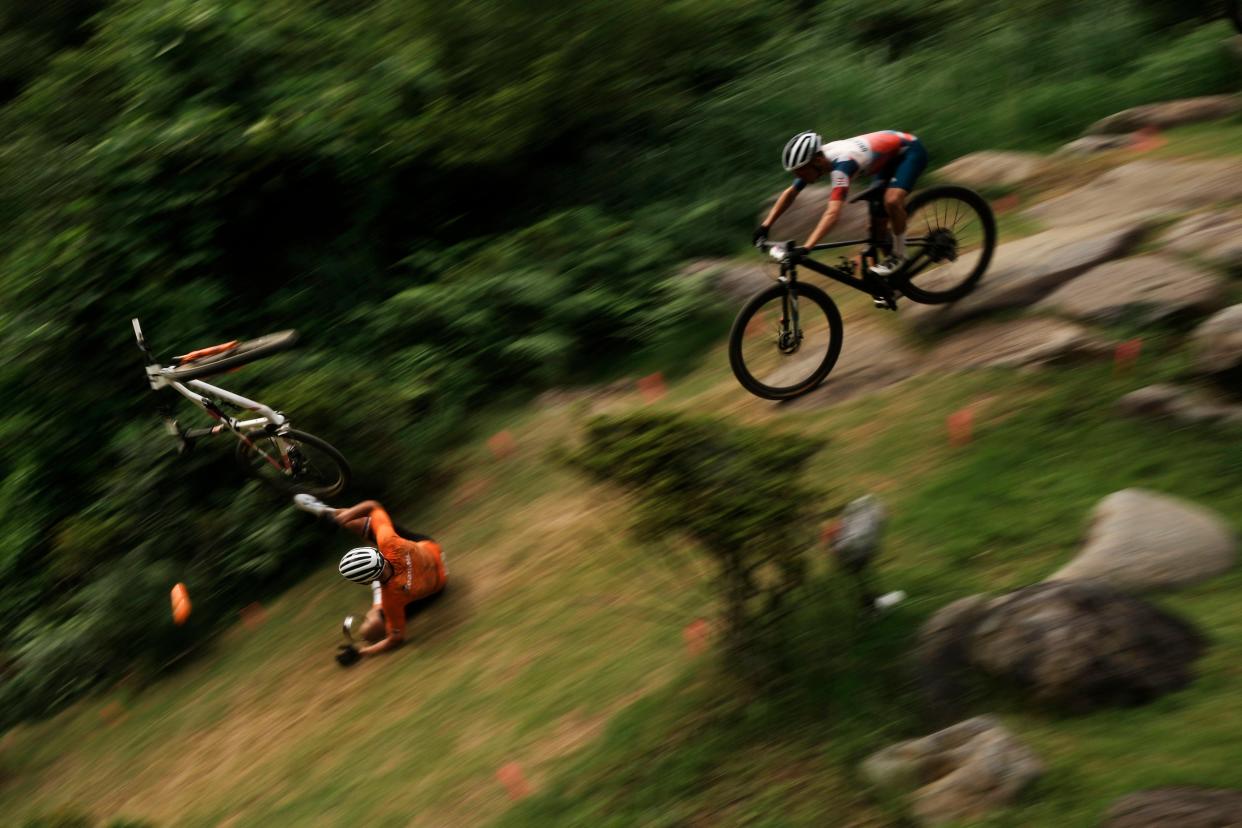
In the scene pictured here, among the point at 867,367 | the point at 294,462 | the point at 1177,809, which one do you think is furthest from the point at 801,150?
the point at 1177,809

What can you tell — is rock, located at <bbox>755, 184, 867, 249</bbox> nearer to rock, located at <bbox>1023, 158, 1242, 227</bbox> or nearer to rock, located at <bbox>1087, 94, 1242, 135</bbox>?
rock, located at <bbox>1023, 158, 1242, 227</bbox>

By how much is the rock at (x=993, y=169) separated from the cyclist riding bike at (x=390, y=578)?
6.40m

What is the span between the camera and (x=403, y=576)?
8.55 metres

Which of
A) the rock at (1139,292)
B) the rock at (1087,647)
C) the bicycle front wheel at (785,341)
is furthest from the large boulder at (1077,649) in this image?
the bicycle front wheel at (785,341)

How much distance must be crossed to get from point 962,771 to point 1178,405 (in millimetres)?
3142

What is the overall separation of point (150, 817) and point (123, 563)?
2824 mm

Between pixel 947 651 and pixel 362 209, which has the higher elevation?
pixel 362 209

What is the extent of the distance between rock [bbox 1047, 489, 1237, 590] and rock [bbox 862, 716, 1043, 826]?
1.16 m

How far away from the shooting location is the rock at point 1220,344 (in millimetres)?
6730

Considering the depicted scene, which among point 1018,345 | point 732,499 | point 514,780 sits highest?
point 732,499

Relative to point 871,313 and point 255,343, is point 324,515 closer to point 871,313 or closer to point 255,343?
point 255,343

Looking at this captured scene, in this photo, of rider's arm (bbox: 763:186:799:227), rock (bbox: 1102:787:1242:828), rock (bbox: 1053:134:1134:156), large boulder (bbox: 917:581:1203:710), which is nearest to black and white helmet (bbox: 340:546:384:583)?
rider's arm (bbox: 763:186:799:227)

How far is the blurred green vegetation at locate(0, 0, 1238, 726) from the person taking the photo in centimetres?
1053

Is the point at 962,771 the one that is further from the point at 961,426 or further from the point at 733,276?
the point at 733,276
